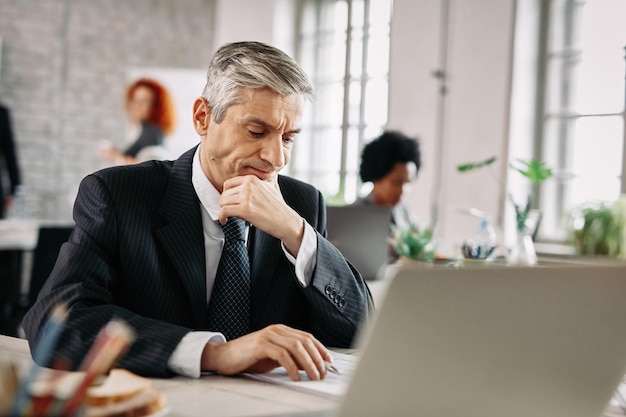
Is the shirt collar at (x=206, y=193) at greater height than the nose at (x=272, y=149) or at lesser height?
lesser

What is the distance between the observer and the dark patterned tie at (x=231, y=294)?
→ 1574mm

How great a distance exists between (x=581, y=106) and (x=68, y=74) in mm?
4843

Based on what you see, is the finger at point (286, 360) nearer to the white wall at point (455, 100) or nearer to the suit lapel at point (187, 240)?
the suit lapel at point (187, 240)

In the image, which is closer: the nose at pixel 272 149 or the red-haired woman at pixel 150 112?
the nose at pixel 272 149

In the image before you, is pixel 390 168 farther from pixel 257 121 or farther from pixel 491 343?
pixel 491 343

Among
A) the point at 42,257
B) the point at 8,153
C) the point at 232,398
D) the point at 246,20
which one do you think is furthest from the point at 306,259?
the point at 246,20

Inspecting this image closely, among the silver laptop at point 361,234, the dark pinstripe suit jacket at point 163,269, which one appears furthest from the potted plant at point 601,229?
the dark pinstripe suit jacket at point 163,269

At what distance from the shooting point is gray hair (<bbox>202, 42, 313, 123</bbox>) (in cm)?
156

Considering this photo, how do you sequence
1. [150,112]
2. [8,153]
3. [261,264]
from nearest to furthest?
[261,264] < [150,112] < [8,153]

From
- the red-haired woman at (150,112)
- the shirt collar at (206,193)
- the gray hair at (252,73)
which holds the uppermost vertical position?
the red-haired woman at (150,112)

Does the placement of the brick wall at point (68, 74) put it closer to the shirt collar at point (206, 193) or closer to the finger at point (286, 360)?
the shirt collar at point (206, 193)

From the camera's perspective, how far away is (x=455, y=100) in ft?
19.0

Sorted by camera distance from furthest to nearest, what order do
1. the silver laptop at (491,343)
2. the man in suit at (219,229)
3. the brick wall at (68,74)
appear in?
the brick wall at (68,74), the man in suit at (219,229), the silver laptop at (491,343)

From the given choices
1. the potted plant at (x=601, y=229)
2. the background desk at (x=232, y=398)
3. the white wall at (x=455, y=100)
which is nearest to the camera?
the background desk at (x=232, y=398)
